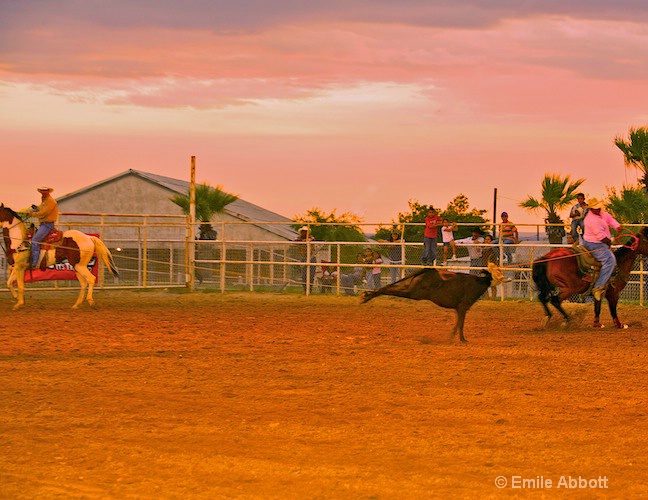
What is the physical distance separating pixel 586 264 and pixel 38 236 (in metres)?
10.9

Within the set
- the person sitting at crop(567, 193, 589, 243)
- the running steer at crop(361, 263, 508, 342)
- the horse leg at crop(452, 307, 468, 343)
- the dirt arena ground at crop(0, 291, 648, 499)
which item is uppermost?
the person sitting at crop(567, 193, 589, 243)

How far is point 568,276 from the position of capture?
16.0m

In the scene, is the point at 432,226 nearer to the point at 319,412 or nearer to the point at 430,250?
the point at 430,250

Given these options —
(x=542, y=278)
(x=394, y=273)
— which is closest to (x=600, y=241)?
(x=542, y=278)

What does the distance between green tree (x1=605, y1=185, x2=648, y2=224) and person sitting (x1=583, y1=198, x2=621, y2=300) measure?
1019 centimetres

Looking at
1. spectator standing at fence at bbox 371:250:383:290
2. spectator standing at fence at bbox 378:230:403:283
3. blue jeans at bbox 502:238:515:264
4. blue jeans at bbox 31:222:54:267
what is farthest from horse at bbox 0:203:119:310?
blue jeans at bbox 502:238:515:264

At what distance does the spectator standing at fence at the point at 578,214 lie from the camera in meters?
16.3

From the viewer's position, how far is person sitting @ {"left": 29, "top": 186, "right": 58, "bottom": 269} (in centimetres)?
1902

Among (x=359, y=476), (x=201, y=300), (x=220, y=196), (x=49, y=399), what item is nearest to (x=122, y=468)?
(x=359, y=476)

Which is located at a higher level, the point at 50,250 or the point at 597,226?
the point at 597,226

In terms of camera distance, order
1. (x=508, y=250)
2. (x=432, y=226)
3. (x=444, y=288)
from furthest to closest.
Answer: (x=508, y=250) < (x=432, y=226) < (x=444, y=288)

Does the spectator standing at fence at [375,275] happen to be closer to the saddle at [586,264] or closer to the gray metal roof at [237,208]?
the saddle at [586,264]

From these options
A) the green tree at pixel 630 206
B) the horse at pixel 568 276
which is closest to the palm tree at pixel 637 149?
the green tree at pixel 630 206

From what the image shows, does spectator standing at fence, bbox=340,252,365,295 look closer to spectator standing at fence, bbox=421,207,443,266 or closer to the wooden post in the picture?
spectator standing at fence, bbox=421,207,443,266
